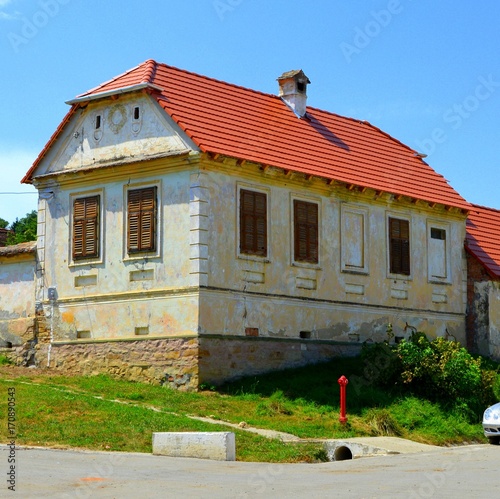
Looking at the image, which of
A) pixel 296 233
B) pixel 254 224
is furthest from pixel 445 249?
pixel 254 224

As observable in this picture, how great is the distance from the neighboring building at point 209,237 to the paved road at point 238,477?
306 inches

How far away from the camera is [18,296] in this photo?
2938 centimetres

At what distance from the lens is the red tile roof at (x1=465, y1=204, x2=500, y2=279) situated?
32656 millimetres

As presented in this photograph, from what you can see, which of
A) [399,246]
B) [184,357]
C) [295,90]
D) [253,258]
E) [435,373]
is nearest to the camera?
[184,357]

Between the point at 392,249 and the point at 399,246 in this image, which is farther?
the point at 399,246

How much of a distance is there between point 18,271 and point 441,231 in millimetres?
12446

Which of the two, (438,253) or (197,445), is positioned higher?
(438,253)

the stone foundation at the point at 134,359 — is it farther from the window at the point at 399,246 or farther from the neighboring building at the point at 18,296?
the window at the point at 399,246

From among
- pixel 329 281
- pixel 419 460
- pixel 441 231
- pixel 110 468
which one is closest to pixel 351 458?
pixel 419 460

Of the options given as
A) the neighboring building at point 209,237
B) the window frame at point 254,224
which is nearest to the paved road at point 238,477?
the neighboring building at point 209,237

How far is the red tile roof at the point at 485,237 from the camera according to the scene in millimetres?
32656

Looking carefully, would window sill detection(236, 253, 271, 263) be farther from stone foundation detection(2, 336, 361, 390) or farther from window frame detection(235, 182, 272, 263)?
stone foundation detection(2, 336, 361, 390)

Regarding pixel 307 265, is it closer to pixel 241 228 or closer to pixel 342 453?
pixel 241 228

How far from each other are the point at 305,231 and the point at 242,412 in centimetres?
663
